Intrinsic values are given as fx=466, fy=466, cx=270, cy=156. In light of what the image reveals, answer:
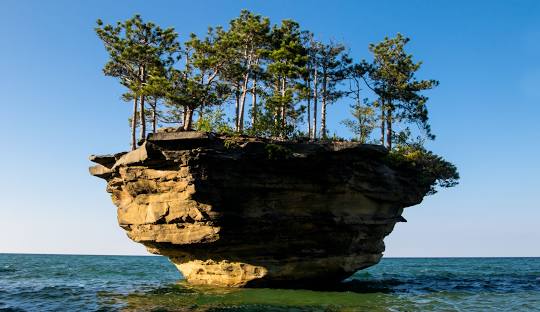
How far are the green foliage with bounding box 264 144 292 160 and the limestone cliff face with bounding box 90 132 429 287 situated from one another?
5cm

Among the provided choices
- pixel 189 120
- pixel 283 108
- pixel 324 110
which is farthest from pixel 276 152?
pixel 324 110

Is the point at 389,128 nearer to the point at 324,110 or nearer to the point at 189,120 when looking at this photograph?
the point at 324,110

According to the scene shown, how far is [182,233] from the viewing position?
23.3m

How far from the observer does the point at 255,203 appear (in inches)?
891

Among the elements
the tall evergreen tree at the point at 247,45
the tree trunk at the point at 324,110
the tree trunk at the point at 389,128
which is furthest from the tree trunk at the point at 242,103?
the tree trunk at the point at 389,128

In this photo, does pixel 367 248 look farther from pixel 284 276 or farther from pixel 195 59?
pixel 195 59

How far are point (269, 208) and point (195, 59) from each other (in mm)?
10570

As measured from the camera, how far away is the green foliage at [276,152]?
21.5 m

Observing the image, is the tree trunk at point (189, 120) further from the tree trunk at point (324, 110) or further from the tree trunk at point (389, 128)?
the tree trunk at point (389, 128)

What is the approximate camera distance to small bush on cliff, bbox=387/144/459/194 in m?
26.3

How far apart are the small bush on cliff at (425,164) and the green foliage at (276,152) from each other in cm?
709

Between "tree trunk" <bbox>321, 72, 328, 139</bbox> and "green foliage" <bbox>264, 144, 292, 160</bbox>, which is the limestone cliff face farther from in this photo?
"tree trunk" <bbox>321, 72, 328, 139</bbox>

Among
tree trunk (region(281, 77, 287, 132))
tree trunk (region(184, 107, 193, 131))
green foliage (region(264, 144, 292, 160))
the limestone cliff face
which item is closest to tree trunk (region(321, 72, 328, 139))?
tree trunk (region(281, 77, 287, 132))

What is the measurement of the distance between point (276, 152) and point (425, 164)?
10.7 meters
